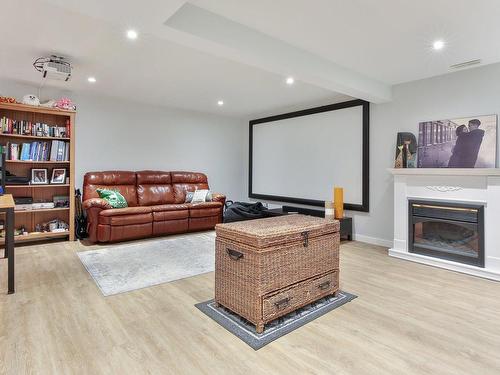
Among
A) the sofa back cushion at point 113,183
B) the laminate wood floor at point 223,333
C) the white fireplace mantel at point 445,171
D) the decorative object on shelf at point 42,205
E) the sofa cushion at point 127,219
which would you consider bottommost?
the laminate wood floor at point 223,333

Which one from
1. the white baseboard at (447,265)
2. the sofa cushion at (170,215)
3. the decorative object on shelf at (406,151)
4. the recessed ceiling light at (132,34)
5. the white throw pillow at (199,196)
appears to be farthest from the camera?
the white throw pillow at (199,196)

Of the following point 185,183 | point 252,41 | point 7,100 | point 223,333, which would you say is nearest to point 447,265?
point 223,333

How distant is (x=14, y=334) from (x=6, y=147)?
3340 mm

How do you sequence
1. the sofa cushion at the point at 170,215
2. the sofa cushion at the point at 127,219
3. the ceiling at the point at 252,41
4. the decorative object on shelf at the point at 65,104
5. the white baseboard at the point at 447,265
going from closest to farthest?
the ceiling at the point at 252,41, the white baseboard at the point at 447,265, the sofa cushion at the point at 127,219, the decorative object on shelf at the point at 65,104, the sofa cushion at the point at 170,215

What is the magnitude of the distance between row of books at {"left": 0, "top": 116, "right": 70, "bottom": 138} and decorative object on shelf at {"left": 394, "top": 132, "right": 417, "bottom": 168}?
495cm

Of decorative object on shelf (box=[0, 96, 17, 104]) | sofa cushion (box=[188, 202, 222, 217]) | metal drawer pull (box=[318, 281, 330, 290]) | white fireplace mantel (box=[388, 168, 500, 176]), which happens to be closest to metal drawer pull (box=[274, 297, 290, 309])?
metal drawer pull (box=[318, 281, 330, 290])

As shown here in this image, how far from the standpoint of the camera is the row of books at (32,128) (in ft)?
14.1

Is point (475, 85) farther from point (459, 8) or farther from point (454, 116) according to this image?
point (459, 8)

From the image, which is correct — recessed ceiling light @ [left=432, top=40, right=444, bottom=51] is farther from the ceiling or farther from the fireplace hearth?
the fireplace hearth

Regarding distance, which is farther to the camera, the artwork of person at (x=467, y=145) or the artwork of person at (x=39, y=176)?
the artwork of person at (x=39, y=176)

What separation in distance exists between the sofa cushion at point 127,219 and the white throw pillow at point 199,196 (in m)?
1.03

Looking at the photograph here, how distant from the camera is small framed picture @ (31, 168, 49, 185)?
459cm

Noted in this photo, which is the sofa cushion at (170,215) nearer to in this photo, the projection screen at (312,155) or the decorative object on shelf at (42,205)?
the decorative object on shelf at (42,205)

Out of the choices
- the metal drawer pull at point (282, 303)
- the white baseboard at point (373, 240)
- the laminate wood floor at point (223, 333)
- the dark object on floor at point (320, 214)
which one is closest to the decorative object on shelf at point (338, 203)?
the dark object on floor at point (320, 214)
